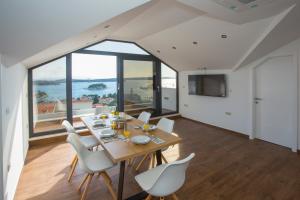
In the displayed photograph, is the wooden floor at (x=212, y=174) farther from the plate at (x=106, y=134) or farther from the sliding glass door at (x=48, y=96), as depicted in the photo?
the plate at (x=106, y=134)

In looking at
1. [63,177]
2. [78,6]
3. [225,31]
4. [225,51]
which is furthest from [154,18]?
[63,177]

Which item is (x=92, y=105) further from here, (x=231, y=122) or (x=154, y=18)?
(x=231, y=122)

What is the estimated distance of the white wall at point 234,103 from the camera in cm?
406

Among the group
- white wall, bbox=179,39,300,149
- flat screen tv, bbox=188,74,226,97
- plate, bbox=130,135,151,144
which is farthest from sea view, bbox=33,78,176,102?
plate, bbox=130,135,151,144

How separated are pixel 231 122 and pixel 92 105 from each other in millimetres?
4033

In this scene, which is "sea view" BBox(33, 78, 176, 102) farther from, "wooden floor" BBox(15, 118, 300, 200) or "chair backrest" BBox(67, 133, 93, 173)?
"chair backrest" BBox(67, 133, 93, 173)

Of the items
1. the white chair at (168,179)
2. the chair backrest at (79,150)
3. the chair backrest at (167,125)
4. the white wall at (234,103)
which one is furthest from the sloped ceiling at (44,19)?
the white wall at (234,103)

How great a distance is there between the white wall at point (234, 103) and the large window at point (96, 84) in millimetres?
1365

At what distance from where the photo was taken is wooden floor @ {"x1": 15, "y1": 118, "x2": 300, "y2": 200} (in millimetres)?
2357

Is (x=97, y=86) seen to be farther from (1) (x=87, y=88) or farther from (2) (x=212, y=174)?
(2) (x=212, y=174)

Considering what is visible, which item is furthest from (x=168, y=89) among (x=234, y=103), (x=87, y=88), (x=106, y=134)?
(x=106, y=134)

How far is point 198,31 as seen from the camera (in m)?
3.71

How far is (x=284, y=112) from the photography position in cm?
381

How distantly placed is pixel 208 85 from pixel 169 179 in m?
4.17
